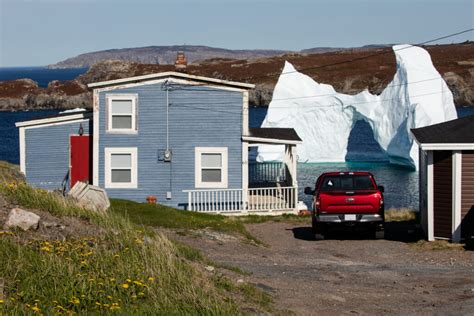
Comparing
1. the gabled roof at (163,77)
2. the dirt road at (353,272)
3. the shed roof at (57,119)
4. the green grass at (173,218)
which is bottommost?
the dirt road at (353,272)

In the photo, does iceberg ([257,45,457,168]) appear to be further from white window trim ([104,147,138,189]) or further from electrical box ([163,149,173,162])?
white window trim ([104,147,138,189])

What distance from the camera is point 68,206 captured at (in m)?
17.3

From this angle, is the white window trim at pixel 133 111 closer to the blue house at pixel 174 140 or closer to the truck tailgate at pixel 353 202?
the blue house at pixel 174 140

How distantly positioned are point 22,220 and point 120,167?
49.7 feet

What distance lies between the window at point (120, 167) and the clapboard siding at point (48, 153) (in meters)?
1.47

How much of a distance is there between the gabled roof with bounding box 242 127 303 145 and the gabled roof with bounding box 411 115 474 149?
8.09m

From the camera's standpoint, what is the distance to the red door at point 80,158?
30875mm

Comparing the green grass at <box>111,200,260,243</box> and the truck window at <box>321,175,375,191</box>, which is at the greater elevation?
the truck window at <box>321,175,375,191</box>

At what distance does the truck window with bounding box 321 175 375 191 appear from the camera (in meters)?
22.6

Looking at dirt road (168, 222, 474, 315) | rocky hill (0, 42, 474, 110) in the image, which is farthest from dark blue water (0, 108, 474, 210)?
rocky hill (0, 42, 474, 110)

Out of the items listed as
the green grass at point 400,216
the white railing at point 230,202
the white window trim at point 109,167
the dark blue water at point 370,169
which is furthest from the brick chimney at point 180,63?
the dark blue water at point 370,169

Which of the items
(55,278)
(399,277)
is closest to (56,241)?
(55,278)

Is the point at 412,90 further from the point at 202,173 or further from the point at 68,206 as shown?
the point at 68,206

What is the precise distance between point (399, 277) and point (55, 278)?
22.7 feet
